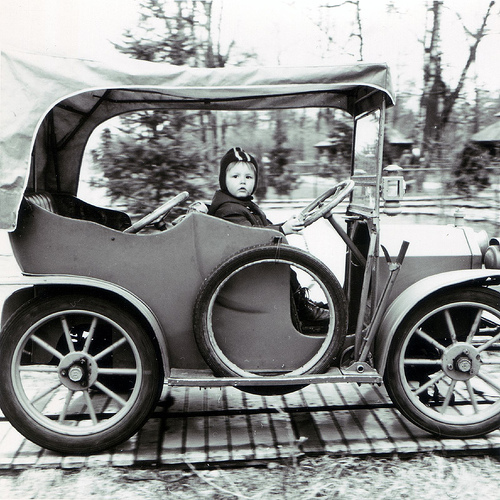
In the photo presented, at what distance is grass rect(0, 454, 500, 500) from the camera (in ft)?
9.07

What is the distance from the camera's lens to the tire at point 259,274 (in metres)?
3.00

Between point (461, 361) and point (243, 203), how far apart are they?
1.47m

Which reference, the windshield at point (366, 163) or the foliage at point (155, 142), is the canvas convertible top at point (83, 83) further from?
the foliage at point (155, 142)

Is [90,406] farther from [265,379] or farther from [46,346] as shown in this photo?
[265,379]

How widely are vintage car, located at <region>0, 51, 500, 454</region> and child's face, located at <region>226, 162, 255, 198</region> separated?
387 mm

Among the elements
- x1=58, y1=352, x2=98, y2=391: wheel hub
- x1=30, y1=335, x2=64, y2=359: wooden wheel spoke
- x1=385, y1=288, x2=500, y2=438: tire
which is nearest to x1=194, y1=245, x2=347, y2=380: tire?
x1=385, y1=288, x2=500, y2=438: tire

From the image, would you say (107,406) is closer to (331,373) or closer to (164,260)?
(164,260)

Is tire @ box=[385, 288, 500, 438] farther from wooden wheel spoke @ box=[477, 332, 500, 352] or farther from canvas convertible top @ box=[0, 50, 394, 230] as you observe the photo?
canvas convertible top @ box=[0, 50, 394, 230]

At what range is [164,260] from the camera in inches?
123

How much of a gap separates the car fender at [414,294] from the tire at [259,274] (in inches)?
9.9

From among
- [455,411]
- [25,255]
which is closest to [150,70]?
[25,255]

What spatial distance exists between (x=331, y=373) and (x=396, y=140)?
15.5 feet

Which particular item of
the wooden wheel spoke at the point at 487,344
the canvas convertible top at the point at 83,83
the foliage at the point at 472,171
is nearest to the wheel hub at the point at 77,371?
the canvas convertible top at the point at 83,83

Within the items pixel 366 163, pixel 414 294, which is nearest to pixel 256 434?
pixel 414 294
